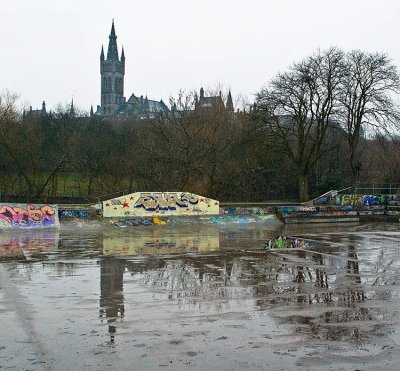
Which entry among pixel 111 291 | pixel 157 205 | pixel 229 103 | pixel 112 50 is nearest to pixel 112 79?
pixel 112 50

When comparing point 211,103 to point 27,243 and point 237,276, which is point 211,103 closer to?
point 27,243

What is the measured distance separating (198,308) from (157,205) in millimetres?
23257

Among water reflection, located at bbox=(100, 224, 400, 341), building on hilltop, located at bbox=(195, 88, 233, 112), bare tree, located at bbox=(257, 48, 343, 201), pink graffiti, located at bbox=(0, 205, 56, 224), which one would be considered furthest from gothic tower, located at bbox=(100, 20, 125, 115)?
water reflection, located at bbox=(100, 224, 400, 341)

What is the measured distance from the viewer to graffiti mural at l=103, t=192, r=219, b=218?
3216cm

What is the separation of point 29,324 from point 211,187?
111 feet

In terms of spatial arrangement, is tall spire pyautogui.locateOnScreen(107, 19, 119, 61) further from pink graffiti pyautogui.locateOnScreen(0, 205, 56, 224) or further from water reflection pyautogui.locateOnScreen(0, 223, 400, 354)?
water reflection pyautogui.locateOnScreen(0, 223, 400, 354)

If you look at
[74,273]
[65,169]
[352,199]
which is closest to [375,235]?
[352,199]

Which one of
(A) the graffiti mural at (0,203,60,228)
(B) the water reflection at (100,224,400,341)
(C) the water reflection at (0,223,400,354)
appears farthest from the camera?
(A) the graffiti mural at (0,203,60,228)

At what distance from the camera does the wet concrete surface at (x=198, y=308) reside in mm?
7367

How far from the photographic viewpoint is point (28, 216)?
27750mm

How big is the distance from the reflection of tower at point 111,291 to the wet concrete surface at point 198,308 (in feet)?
0.11

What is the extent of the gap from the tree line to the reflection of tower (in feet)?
80.5

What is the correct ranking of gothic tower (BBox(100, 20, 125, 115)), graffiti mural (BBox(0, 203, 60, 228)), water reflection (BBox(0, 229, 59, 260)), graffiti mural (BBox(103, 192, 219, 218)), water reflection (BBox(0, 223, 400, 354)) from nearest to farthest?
water reflection (BBox(0, 223, 400, 354)) → water reflection (BBox(0, 229, 59, 260)) → graffiti mural (BBox(0, 203, 60, 228)) → graffiti mural (BBox(103, 192, 219, 218)) → gothic tower (BBox(100, 20, 125, 115))

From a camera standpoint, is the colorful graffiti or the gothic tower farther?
the gothic tower
